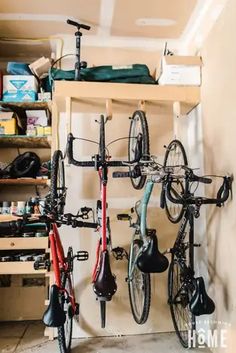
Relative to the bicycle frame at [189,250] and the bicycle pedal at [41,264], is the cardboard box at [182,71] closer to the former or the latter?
the bicycle frame at [189,250]

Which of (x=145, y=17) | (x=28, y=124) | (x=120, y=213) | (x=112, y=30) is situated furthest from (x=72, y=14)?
(x=120, y=213)

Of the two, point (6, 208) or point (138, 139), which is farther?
point (6, 208)

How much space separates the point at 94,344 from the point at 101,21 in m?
2.68

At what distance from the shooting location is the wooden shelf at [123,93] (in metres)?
2.62

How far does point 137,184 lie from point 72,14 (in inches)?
58.5

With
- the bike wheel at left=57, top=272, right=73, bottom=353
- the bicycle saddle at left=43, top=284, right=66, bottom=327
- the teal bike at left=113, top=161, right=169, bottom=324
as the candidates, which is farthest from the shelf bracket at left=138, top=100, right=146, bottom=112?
the bicycle saddle at left=43, top=284, right=66, bottom=327

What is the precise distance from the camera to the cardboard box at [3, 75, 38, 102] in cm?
292

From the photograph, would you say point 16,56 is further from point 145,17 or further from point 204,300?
point 204,300

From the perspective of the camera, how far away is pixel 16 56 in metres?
3.35

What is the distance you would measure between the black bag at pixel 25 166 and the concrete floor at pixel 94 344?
54.9 inches

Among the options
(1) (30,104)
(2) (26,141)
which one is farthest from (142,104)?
(2) (26,141)

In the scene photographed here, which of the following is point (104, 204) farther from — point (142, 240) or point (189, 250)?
point (189, 250)

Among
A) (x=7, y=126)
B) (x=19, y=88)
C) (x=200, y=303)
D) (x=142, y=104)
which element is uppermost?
(x=19, y=88)

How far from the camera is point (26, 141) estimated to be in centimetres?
310
